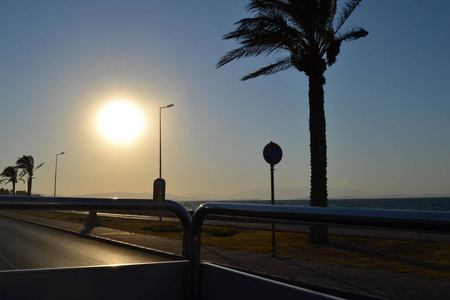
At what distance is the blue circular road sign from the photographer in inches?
523

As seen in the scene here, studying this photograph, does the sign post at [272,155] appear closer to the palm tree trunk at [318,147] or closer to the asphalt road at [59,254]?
the palm tree trunk at [318,147]

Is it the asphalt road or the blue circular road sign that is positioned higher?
the blue circular road sign

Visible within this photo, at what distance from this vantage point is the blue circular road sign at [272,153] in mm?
13289

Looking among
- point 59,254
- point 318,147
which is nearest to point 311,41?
point 318,147

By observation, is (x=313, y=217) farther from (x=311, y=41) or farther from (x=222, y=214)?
(x=311, y=41)

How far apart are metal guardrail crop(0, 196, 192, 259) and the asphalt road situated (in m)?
7.56

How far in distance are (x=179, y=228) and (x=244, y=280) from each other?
1.55ft

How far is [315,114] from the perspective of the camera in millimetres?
15039

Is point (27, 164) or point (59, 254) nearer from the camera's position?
point (59, 254)

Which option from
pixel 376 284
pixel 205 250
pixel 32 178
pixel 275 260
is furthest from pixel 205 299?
pixel 32 178

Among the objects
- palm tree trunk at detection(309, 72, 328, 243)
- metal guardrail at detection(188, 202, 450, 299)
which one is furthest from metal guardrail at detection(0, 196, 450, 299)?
palm tree trunk at detection(309, 72, 328, 243)

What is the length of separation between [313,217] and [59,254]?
41.3 feet

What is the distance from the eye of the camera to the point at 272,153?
13.4 m

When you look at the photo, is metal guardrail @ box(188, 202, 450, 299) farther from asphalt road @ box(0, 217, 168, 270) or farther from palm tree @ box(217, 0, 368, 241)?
palm tree @ box(217, 0, 368, 241)
